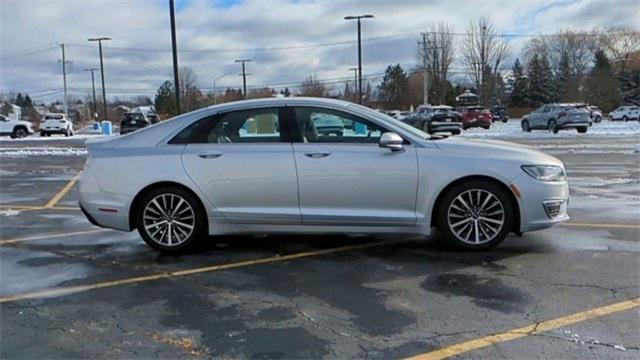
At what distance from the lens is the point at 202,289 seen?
4.93 meters

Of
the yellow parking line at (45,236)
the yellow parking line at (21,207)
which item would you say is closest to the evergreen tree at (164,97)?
the yellow parking line at (21,207)

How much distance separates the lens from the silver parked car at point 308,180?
19.0 ft

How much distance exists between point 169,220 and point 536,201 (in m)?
3.65

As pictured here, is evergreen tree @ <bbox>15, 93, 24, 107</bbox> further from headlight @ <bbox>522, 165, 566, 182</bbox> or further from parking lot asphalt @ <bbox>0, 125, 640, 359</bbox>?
headlight @ <bbox>522, 165, 566, 182</bbox>

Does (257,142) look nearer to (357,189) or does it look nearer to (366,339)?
(357,189)

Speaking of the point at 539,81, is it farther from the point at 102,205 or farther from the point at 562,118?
the point at 102,205

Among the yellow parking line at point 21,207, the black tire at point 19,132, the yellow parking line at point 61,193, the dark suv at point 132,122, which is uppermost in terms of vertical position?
the dark suv at point 132,122

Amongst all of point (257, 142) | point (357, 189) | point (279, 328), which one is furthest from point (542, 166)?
point (279, 328)

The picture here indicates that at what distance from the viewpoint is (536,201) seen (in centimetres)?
578

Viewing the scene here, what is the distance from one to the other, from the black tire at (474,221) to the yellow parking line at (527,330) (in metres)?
1.56

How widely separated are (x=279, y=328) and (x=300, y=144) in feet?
7.69

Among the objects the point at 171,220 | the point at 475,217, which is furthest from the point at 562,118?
the point at 171,220

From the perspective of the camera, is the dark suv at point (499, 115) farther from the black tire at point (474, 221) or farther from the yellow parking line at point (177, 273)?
the yellow parking line at point (177, 273)

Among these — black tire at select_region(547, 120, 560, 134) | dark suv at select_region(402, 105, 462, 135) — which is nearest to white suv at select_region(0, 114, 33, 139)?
dark suv at select_region(402, 105, 462, 135)
